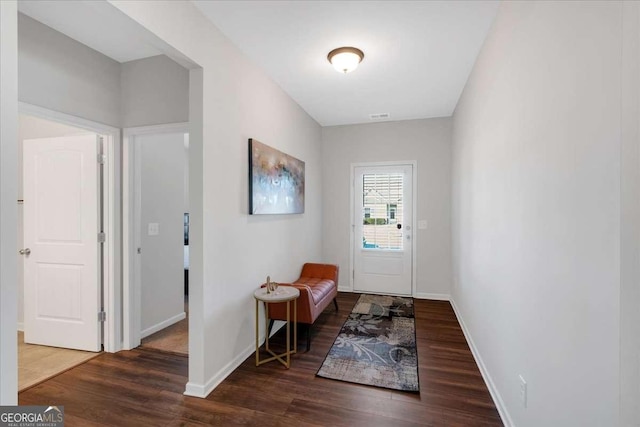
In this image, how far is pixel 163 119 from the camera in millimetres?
2672

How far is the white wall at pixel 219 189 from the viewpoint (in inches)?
79.6

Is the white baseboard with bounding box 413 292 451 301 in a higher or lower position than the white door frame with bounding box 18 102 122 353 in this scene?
lower

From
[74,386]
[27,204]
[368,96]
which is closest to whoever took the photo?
[74,386]

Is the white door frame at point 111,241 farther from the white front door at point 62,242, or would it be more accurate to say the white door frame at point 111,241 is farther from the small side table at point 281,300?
the small side table at point 281,300

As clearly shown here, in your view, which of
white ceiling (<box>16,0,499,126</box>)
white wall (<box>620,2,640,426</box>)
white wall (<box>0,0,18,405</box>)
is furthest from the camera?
white ceiling (<box>16,0,499,126</box>)

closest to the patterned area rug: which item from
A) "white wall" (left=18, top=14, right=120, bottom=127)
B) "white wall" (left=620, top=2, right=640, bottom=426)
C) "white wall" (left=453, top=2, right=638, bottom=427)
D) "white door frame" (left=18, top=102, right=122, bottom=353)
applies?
"white wall" (left=453, top=2, right=638, bottom=427)

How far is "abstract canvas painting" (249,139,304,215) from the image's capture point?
2662mm

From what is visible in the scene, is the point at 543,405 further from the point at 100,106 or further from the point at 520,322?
the point at 100,106

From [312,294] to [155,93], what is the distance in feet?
7.90

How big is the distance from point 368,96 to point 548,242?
2805 mm

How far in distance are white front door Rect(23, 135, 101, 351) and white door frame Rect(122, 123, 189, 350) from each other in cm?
22

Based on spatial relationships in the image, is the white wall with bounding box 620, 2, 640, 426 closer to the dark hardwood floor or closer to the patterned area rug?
the dark hardwood floor

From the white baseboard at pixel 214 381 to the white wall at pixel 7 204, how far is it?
113 centimetres

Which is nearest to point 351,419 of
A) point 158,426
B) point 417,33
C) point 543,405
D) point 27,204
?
point 543,405
